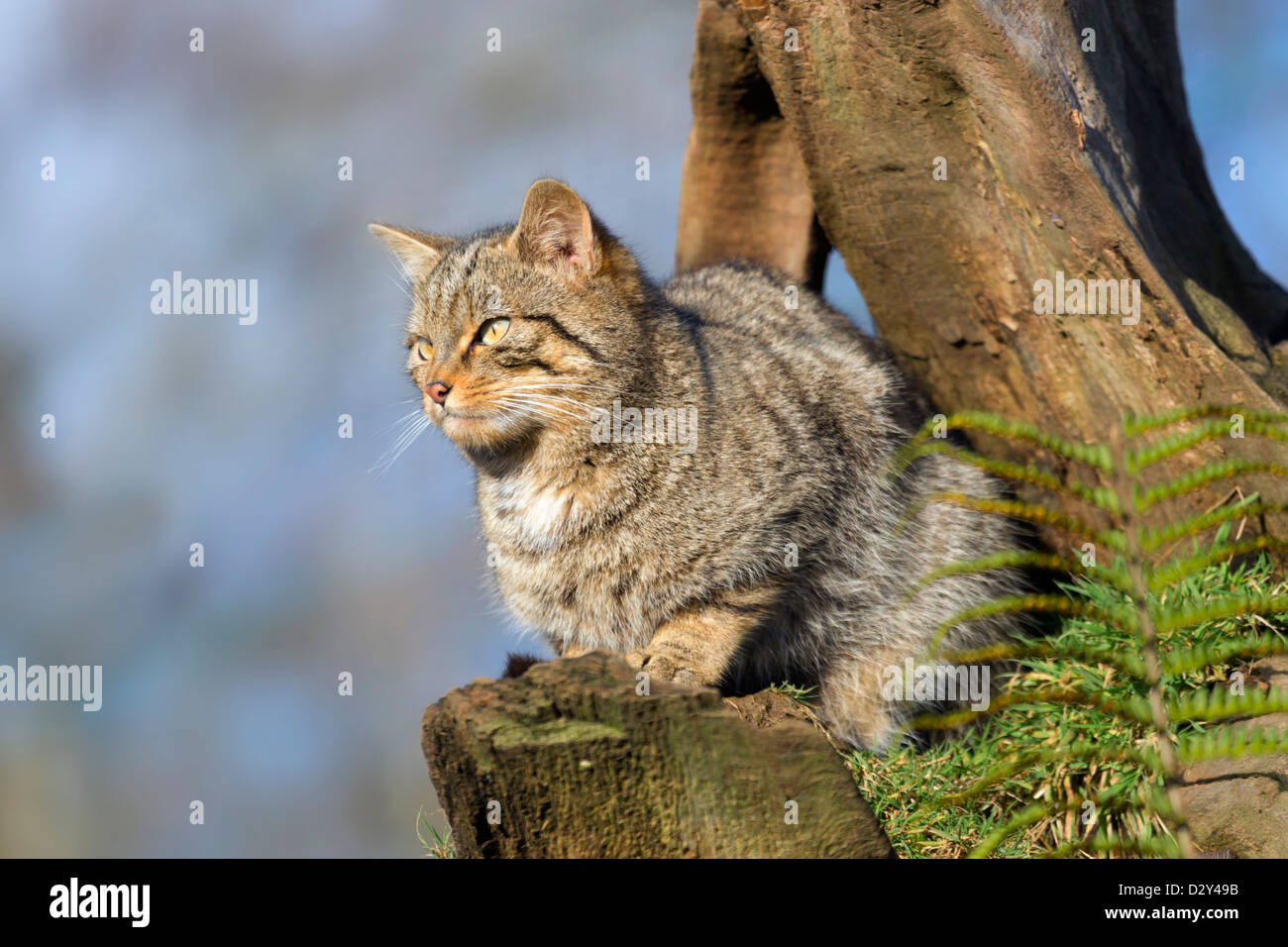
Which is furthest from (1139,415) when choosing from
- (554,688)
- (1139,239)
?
(554,688)

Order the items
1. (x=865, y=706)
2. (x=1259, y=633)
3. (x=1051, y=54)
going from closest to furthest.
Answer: (x=1259, y=633)
(x=1051, y=54)
(x=865, y=706)

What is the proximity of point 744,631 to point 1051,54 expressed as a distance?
2.62 m

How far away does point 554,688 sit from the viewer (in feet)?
10.3

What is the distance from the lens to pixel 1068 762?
418 centimetres

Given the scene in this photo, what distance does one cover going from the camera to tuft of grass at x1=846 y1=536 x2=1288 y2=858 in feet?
13.3

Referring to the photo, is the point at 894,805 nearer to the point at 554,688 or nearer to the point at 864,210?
the point at 554,688

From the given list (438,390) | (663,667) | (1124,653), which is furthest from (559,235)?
(1124,653)

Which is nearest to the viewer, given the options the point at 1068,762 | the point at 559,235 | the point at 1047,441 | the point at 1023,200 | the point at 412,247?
the point at 1047,441

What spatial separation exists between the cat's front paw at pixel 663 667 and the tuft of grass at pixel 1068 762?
2.75ft

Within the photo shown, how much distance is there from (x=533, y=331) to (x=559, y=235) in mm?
431

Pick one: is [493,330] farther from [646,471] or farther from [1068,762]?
[1068,762]

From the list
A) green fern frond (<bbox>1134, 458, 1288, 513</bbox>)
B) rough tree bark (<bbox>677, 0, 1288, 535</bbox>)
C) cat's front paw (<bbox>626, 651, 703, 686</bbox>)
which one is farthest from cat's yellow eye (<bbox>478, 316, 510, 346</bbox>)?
green fern frond (<bbox>1134, 458, 1288, 513</bbox>)

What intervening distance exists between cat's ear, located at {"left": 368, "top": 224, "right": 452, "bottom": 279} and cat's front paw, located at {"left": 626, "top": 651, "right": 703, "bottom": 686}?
1.94 metres

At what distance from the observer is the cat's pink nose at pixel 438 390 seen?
13.6 feet
